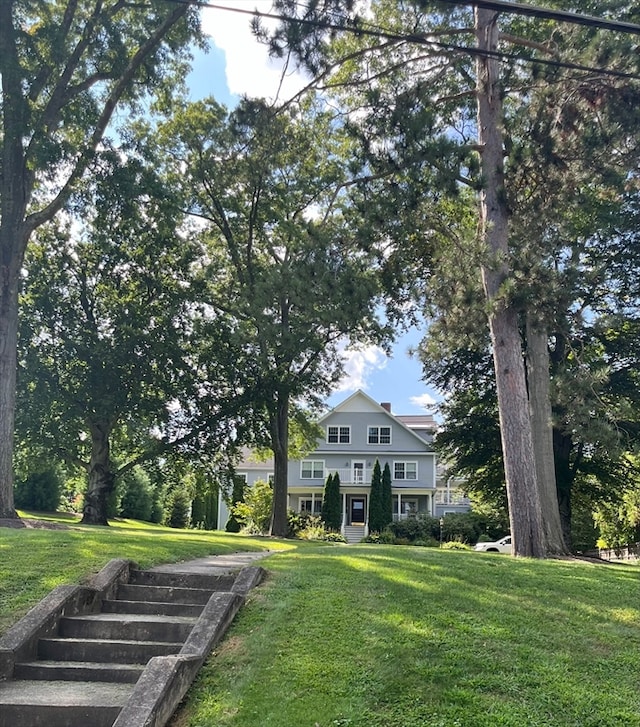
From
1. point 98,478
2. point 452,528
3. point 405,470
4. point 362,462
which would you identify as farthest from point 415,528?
point 98,478

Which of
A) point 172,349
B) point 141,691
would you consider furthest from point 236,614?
point 172,349

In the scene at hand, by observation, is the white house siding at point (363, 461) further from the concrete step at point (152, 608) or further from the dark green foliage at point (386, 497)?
the concrete step at point (152, 608)

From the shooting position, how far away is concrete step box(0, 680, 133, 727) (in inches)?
162

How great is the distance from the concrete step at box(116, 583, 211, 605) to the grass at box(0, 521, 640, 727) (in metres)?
0.54

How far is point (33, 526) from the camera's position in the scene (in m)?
12.6

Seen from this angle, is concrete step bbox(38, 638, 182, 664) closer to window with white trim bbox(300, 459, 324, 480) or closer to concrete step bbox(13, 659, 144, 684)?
concrete step bbox(13, 659, 144, 684)

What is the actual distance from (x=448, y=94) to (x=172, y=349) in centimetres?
1256

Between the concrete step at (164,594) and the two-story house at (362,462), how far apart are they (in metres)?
30.6

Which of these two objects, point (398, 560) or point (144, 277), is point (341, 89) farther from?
point (144, 277)

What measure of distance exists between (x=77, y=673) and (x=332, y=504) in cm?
2968

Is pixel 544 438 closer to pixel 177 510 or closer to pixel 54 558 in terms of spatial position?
pixel 54 558

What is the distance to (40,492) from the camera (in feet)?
101

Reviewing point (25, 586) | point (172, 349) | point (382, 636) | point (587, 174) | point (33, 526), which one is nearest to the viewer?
point (382, 636)

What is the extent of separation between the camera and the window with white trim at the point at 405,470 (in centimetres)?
3719
